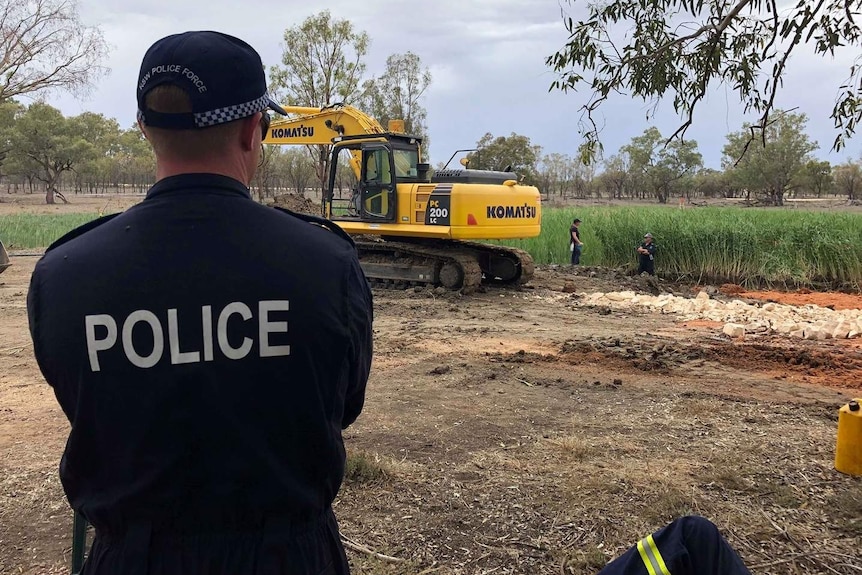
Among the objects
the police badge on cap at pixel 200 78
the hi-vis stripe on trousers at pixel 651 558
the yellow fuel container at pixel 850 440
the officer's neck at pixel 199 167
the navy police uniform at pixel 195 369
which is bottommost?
the yellow fuel container at pixel 850 440

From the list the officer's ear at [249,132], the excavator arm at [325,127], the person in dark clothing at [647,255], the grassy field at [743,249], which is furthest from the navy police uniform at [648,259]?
the officer's ear at [249,132]

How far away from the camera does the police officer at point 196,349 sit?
130 cm

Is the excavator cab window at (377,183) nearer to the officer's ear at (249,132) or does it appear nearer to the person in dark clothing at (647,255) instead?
the person in dark clothing at (647,255)

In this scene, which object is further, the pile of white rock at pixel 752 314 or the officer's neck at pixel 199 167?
the pile of white rock at pixel 752 314

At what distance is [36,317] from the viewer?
135cm

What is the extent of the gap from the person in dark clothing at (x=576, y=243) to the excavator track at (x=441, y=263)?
10.3 feet

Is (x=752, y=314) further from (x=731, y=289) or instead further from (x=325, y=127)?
(x=325, y=127)

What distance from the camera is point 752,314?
10195 mm

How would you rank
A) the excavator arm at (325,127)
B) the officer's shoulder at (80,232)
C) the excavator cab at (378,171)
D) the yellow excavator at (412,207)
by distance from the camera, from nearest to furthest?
the officer's shoulder at (80,232) < the yellow excavator at (412,207) < the excavator cab at (378,171) < the excavator arm at (325,127)

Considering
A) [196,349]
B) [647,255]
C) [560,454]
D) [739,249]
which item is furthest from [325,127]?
[196,349]

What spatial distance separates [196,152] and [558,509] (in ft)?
9.69

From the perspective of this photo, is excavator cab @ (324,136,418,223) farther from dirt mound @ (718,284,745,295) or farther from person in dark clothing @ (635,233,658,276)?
dirt mound @ (718,284,745,295)

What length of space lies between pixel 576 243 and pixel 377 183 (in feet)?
18.3

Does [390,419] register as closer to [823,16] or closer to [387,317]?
[823,16]
